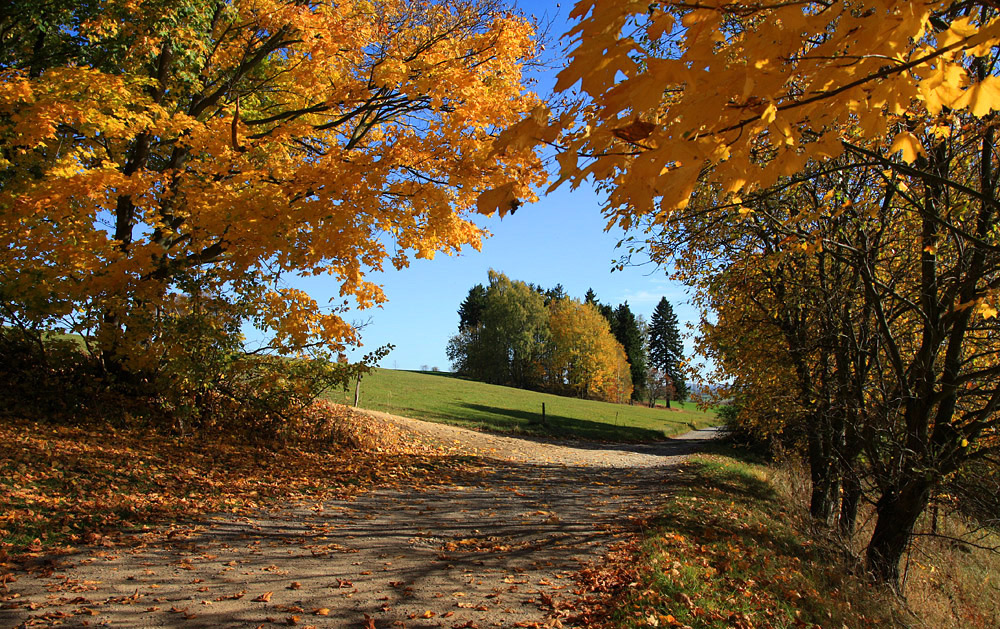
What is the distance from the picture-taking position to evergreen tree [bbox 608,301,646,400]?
231 feet

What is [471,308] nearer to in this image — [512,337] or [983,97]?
[512,337]

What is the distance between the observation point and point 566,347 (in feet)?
184

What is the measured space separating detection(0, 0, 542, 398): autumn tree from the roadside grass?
17.5ft

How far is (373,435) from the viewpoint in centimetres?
1248

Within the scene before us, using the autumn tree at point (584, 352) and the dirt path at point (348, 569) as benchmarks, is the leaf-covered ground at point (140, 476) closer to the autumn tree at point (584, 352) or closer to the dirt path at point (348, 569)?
the dirt path at point (348, 569)

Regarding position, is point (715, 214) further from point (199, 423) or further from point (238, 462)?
point (199, 423)

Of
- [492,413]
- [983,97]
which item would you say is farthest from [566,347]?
[983,97]

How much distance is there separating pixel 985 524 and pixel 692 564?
3.01 meters

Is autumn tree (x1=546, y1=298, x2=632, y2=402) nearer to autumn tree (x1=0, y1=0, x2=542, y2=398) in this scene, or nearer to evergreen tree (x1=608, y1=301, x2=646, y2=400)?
evergreen tree (x1=608, y1=301, x2=646, y2=400)

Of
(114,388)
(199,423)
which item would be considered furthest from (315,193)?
(114,388)

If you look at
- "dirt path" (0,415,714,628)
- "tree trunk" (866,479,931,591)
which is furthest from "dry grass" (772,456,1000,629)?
"dirt path" (0,415,714,628)

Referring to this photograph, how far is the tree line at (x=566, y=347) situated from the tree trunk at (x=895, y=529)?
45.1 m

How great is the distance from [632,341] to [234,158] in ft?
224

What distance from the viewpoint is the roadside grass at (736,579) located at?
4223 mm
